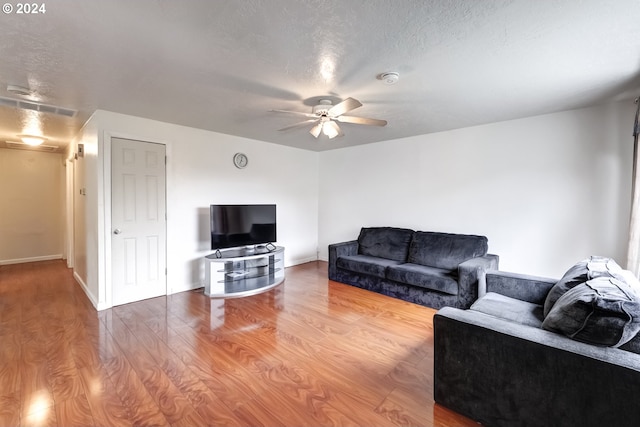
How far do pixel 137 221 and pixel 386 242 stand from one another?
365cm

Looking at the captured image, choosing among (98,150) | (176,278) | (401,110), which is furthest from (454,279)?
(98,150)

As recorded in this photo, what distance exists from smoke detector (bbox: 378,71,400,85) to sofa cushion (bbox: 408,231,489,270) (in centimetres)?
244

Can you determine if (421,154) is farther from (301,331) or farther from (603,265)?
(301,331)

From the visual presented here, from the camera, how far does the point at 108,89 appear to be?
105 inches

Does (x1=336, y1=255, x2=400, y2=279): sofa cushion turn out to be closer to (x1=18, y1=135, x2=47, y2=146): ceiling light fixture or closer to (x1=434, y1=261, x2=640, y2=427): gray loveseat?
(x1=434, y1=261, x2=640, y2=427): gray loveseat

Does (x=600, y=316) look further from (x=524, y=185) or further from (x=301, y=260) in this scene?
(x=301, y=260)

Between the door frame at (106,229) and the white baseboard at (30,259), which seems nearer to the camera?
the door frame at (106,229)

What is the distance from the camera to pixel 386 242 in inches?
177

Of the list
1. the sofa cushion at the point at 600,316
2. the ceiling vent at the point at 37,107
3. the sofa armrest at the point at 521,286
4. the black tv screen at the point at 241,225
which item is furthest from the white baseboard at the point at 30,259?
the sofa cushion at the point at 600,316

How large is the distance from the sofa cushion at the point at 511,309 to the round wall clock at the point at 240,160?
12.8 feet

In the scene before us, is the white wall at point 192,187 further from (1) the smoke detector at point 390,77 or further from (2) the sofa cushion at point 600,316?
(2) the sofa cushion at point 600,316

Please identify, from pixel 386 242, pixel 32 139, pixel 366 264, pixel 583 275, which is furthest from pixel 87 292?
pixel 583 275

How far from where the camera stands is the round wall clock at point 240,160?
15.0 feet

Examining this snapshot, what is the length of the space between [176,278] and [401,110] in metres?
3.85
